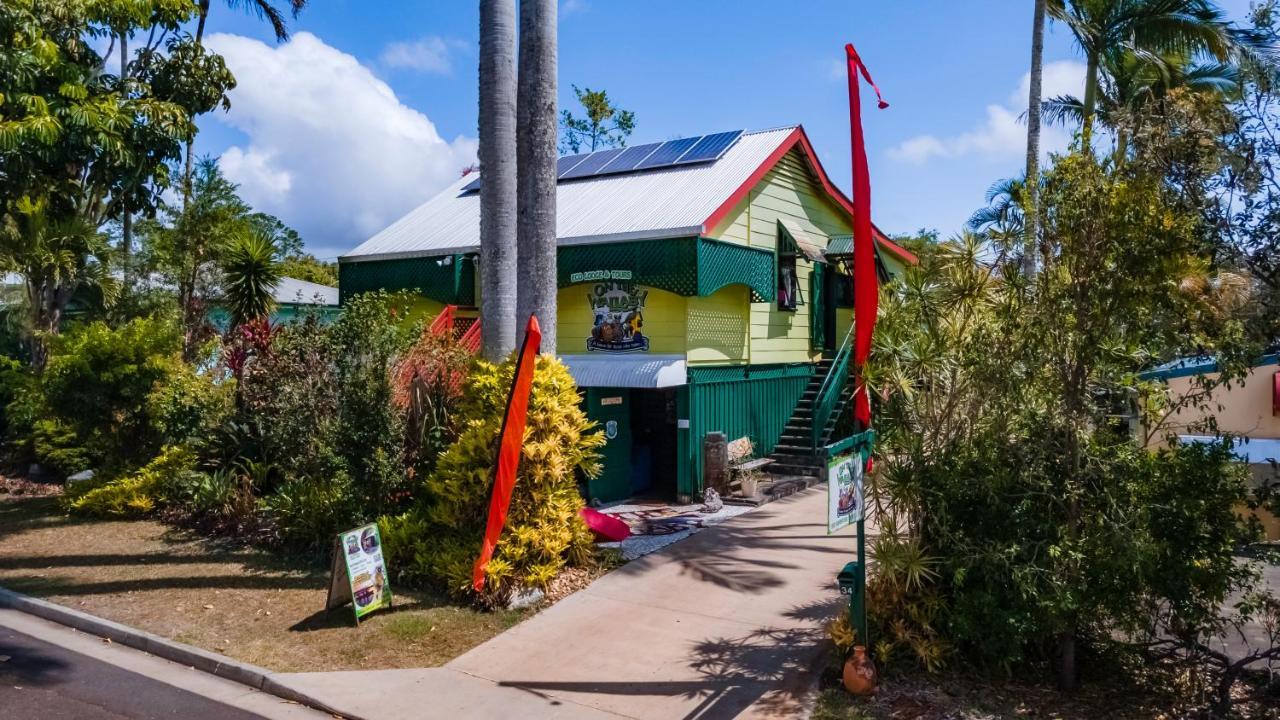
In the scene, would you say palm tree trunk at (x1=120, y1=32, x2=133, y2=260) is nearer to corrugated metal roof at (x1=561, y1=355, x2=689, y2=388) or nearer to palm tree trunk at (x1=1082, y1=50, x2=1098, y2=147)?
corrugated metal roof at (x1=561, y1=355, x2=689, y2=388)

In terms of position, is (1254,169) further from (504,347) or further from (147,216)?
(147,216)

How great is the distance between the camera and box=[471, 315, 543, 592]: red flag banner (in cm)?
826

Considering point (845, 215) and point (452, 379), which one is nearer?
point (452, 379)

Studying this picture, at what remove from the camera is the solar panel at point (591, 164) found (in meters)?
17.9

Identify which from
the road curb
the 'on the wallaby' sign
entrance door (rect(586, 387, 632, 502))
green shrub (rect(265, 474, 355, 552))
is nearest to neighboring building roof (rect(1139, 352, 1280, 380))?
the road curb

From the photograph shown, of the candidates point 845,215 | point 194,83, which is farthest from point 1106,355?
point 194,83

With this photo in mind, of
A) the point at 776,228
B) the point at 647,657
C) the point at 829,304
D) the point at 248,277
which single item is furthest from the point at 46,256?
the point at 829,304

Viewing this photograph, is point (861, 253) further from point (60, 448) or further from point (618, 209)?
point (60, 448)

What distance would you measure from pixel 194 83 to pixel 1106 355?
16882 millimetres

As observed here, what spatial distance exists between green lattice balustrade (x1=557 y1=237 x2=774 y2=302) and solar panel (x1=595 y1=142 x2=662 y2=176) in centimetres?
402

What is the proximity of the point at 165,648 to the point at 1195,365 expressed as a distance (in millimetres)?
9437

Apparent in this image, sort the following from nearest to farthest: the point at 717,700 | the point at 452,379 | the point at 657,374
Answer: the point at 717,700 < the point at 452,379 < the point at 657,374

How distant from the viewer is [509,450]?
829 cm

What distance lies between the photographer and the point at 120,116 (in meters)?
13.2
